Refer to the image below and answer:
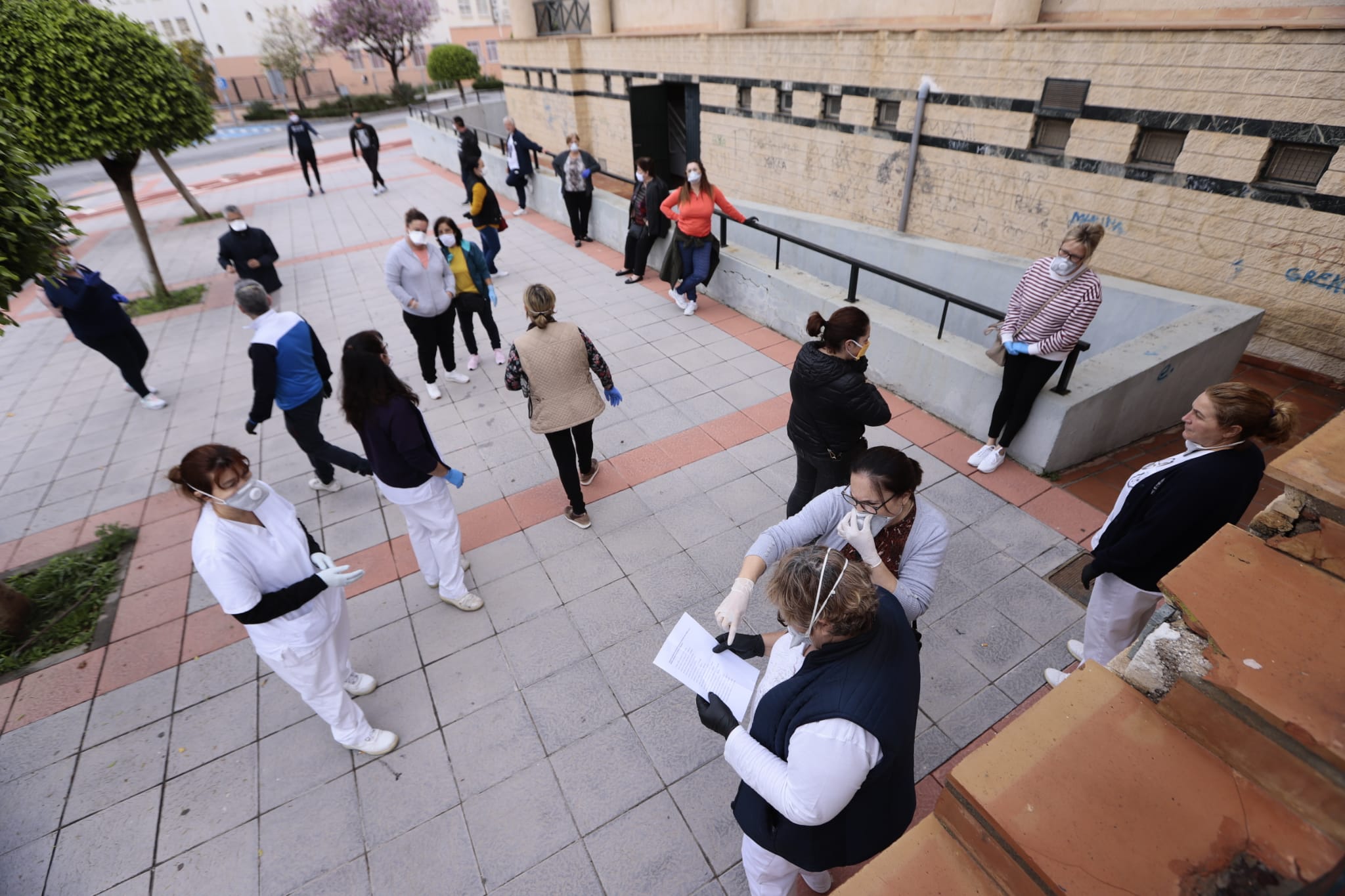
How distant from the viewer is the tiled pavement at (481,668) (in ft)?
9.42

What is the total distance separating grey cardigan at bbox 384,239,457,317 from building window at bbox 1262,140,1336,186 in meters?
7.59

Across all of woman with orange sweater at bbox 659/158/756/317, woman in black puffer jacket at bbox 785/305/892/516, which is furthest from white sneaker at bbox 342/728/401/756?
woman with orange sweater at bbox 659/158/756/317

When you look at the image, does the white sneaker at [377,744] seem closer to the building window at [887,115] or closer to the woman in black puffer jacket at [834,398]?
the woman in black puffer jacket at [834,398]

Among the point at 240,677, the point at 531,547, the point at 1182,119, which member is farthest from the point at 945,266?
the point at 240,677

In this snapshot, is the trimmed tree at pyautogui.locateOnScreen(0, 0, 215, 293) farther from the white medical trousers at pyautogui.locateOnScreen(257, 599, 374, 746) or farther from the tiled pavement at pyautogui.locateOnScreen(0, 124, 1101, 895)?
the white medical trousers at pyautogui.locateOnScreen(257, 599, 374, 746)

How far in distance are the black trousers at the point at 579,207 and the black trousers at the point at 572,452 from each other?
22.6 ft

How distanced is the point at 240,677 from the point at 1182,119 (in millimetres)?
9079

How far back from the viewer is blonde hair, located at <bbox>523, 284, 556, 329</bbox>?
4.01m

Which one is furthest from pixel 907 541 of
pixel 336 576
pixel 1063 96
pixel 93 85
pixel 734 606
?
pixel 93 85

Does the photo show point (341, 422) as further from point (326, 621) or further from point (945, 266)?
point (945, 266)

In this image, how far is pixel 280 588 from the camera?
9.14 feet

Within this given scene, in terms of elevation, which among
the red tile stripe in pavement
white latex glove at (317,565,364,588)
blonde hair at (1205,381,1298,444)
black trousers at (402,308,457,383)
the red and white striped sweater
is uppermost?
blonde hair at (1205,381,1298,444)

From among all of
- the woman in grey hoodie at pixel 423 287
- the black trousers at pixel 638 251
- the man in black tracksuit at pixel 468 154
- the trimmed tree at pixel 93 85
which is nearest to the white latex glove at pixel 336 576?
the woman in grey hoodie at pixel 423 287

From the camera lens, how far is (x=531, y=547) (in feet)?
15.0
